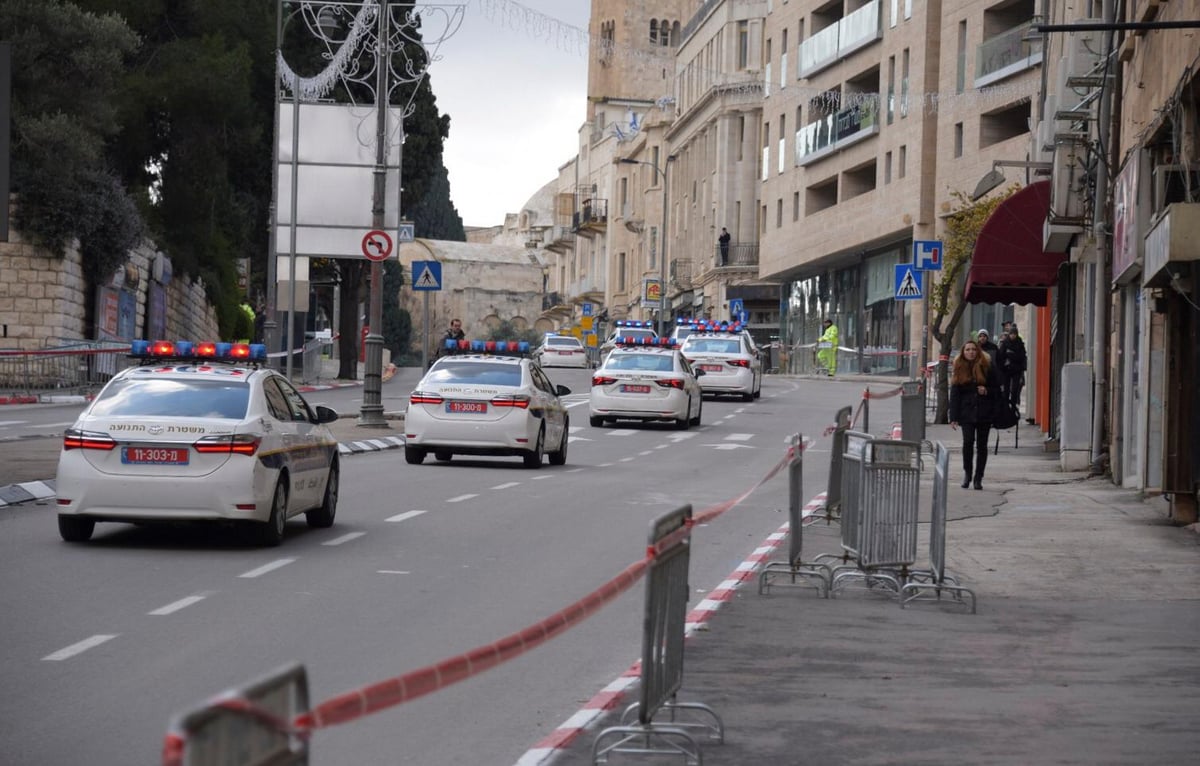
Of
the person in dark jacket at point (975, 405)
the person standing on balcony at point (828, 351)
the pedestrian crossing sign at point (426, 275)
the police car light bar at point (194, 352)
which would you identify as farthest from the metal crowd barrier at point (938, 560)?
the person standing on balcony at point (828, 351)

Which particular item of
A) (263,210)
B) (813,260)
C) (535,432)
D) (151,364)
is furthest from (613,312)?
(151,364)

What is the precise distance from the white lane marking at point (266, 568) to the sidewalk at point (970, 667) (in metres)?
3.10

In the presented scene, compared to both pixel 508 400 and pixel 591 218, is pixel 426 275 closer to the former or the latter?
pixel 508 400

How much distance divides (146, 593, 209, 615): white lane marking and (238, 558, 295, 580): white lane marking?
1.07 meters

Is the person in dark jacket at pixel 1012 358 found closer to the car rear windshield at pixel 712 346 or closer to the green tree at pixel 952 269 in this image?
the green tree at pixel 952 269

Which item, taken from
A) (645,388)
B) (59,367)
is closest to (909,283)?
(645,388)

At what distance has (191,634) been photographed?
1043cm

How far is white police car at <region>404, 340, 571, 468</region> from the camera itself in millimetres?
24703

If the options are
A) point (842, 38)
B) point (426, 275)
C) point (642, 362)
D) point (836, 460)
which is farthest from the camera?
point (842, 38)

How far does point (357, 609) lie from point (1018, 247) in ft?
70.1

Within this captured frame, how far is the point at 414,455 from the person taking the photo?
25.4 metres

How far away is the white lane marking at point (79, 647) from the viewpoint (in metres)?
9.60

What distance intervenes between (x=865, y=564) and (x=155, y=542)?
5.50 m

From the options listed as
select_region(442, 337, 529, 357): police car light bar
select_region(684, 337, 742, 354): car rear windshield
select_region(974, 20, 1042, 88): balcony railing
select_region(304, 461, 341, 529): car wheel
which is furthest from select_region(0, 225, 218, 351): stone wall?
select_region(304, 461, 341, 529): car wheel
